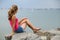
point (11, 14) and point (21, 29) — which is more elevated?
point (11, 14)

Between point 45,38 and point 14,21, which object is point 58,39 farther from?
point 14,21

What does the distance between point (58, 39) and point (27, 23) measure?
182cm

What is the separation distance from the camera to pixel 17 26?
513 cm

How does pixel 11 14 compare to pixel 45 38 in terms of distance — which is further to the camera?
pixel 11 14

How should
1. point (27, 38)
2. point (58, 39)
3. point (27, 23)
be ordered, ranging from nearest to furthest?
point (58, 39) → point (27, 38) → point (27, 23)

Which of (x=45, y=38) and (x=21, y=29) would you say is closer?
(x=45, y=38)

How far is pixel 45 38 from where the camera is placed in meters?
3.68

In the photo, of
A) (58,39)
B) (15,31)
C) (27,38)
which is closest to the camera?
(58,39)

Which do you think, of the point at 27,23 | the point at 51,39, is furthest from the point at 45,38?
the point at 27,23

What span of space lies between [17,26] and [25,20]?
307mm

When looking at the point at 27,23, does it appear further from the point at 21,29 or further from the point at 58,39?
the point at 58,39


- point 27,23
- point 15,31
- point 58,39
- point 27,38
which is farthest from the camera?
point 27,23

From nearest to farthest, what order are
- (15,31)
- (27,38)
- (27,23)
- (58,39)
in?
(58,39)
(27,38)
(15,31)
(27,23)

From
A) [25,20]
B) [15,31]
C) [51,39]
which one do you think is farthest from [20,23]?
[51,39]
